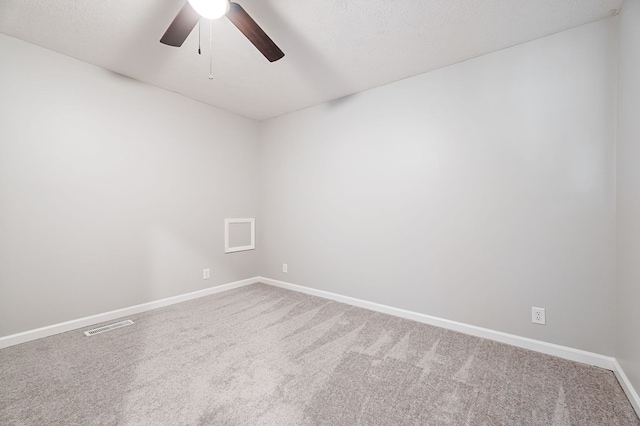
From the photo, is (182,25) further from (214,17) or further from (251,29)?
(251,29)

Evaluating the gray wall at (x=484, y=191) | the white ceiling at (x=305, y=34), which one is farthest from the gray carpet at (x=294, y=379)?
the white ceiling at (x=305, y=34)

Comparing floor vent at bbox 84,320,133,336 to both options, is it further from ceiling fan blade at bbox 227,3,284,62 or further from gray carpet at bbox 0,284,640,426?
ceiling fan blade at bbox 227,3,284,62

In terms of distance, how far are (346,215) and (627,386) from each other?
7.87 feet

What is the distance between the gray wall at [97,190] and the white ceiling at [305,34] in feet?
1.05

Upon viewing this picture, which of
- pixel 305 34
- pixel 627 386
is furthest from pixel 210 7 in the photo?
pixel 627 386

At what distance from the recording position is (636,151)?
Answer: 1519 mm

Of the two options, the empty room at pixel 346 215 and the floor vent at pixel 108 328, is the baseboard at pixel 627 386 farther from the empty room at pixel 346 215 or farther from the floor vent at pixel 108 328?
the floor vent at pixel 108 328

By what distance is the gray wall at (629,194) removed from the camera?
59.1 inches

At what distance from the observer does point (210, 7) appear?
4.84 ft

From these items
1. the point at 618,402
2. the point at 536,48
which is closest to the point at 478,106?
the point at 536,48

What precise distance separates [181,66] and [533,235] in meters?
3.39

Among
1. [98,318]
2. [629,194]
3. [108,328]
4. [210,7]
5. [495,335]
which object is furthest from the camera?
[98,318]

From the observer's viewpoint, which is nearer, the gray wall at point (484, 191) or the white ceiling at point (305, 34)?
the white ceiling at point (305, 34)

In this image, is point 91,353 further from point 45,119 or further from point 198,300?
point 45,119
